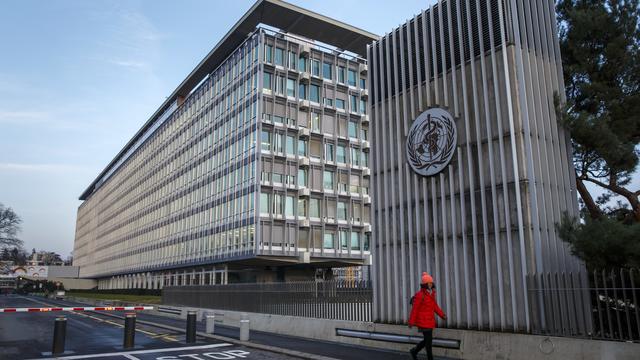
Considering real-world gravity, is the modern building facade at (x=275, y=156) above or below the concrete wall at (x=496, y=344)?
above

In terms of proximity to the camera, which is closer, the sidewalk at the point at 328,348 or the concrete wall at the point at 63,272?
the sidewalk at the point at 328,348

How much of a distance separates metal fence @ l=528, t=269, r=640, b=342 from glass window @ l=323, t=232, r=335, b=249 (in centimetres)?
3439

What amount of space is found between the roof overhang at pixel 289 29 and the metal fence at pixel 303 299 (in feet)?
82.0

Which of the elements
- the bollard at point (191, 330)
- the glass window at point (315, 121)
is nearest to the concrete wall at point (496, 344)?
the bollard at point (191, 330)

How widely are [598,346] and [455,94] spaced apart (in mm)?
6911

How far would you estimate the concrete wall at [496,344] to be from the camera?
937cm

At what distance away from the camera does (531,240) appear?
11.3m

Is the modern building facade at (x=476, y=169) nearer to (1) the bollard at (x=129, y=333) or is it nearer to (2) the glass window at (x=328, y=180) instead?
(1) the bollard at (x=129, y=333)

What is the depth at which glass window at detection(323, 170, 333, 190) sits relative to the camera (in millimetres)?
46122

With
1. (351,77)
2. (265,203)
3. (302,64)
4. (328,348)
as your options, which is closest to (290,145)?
(265,203)

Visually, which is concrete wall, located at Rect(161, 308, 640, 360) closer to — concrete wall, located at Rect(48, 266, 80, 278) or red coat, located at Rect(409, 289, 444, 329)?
red coat, located at Rect(409, 289, 444, 329)

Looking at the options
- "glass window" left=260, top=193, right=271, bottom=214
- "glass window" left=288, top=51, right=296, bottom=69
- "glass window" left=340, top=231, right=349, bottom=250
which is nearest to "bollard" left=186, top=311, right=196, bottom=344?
"glass window" left=260, top=193, right=271, bottom=214

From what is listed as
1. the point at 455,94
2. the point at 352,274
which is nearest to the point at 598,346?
the point at 455,94

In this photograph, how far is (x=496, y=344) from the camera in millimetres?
11352
